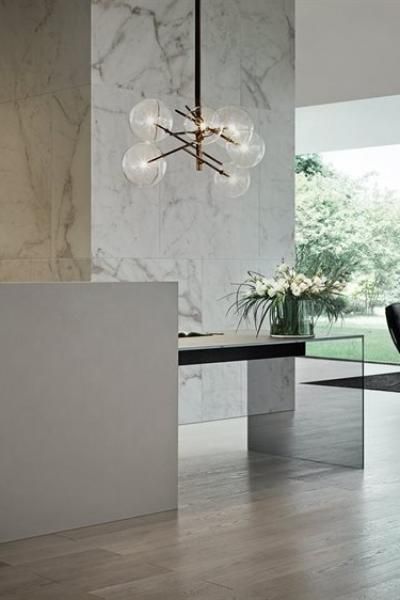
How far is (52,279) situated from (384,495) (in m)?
3.04

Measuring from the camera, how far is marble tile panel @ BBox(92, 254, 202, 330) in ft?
22.6

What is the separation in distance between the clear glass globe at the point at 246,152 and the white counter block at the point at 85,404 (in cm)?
123

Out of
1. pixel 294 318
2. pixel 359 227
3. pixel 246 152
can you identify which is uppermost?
pixel 359 227

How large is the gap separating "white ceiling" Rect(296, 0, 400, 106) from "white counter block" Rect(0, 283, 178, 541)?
4988 millimetres

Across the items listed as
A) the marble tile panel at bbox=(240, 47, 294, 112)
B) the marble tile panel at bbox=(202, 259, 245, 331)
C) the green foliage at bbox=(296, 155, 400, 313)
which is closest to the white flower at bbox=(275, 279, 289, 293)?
the marble tile panel at bbox=(202, 259, 245, 331)

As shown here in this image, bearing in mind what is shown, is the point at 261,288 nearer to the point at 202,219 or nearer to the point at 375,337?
the point at 202,219

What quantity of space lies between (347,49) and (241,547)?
6.15 meters

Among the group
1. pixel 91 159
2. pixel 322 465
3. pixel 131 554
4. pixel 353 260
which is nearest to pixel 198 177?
pixel 91 159

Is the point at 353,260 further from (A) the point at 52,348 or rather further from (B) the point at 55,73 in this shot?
(A) the point at 52,348

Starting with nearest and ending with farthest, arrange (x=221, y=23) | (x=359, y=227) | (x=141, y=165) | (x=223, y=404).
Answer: (x=141, y=165) < (x=221, y=23) < (x=223, y=404) < (x=359, y=227)

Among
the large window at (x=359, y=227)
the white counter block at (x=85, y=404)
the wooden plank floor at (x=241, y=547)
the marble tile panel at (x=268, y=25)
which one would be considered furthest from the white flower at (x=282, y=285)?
the large window at (x=359, y=227)

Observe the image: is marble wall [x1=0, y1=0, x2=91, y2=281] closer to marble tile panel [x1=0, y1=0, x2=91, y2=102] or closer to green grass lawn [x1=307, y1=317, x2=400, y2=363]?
marble tile panel [x1=0, y1=0, x2=91, y2=102]

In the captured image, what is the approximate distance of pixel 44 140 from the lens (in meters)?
7.07

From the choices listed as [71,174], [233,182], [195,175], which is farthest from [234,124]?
[195,175]
